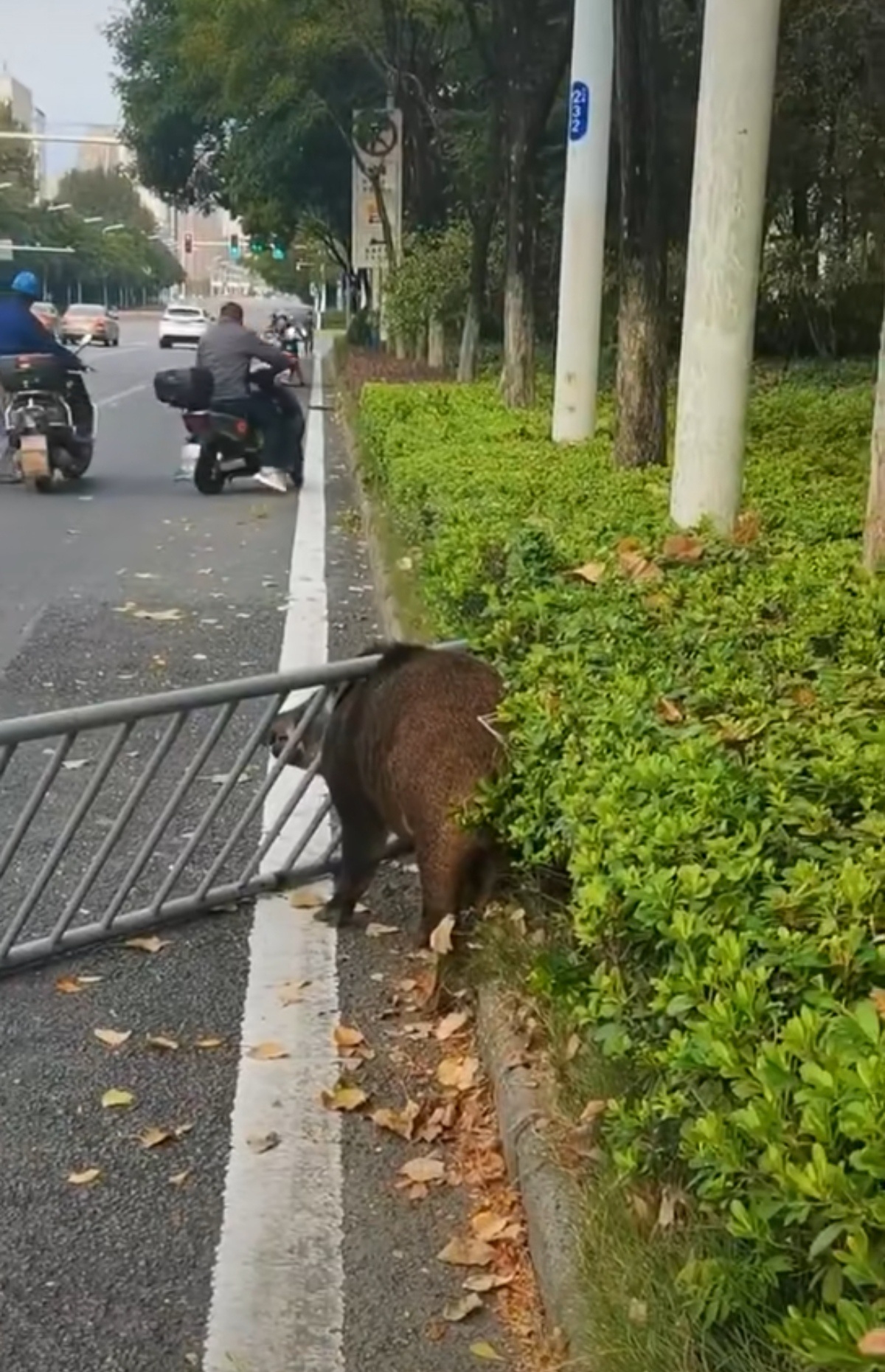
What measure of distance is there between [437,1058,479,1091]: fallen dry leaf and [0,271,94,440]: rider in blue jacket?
11.5 metres

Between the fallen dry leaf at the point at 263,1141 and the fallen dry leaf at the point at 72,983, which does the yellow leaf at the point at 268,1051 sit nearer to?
the fallen dry leaf at the point at 263,1141

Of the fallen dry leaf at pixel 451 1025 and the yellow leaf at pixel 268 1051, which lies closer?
the yellow leaf at pixel 268 1051

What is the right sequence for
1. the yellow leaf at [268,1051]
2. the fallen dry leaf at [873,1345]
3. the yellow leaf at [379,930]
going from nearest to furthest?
the fallen dry leaf at [873,1345] < the yellow leaf at [268,1051] < the yellow leaf at [379,930]

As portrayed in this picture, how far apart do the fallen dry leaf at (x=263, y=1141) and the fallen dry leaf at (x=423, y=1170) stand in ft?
0.95

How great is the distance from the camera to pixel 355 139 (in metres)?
28.0

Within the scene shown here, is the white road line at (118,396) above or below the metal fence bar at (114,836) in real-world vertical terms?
below

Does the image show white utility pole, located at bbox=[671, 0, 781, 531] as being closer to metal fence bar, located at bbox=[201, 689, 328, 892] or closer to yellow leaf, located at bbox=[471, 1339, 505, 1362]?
metal fence bar, located at bbox=[201, 689, 328, 892]

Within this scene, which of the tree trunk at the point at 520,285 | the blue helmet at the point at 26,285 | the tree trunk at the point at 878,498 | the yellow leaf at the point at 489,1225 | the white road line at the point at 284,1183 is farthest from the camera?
the tree trunk at the point at 520,285

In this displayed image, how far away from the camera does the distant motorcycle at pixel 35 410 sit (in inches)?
565

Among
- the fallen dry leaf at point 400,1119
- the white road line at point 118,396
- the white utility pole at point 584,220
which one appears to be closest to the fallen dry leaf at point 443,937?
the fallen dry leaf at point 400,1119

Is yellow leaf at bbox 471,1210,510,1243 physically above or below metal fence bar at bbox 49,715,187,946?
below

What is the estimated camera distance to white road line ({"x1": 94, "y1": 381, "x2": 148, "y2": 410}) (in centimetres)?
2525

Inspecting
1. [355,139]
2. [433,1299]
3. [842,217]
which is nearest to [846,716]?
[433,1299]

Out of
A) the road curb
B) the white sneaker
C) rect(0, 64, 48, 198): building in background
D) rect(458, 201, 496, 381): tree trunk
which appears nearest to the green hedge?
the road curb
